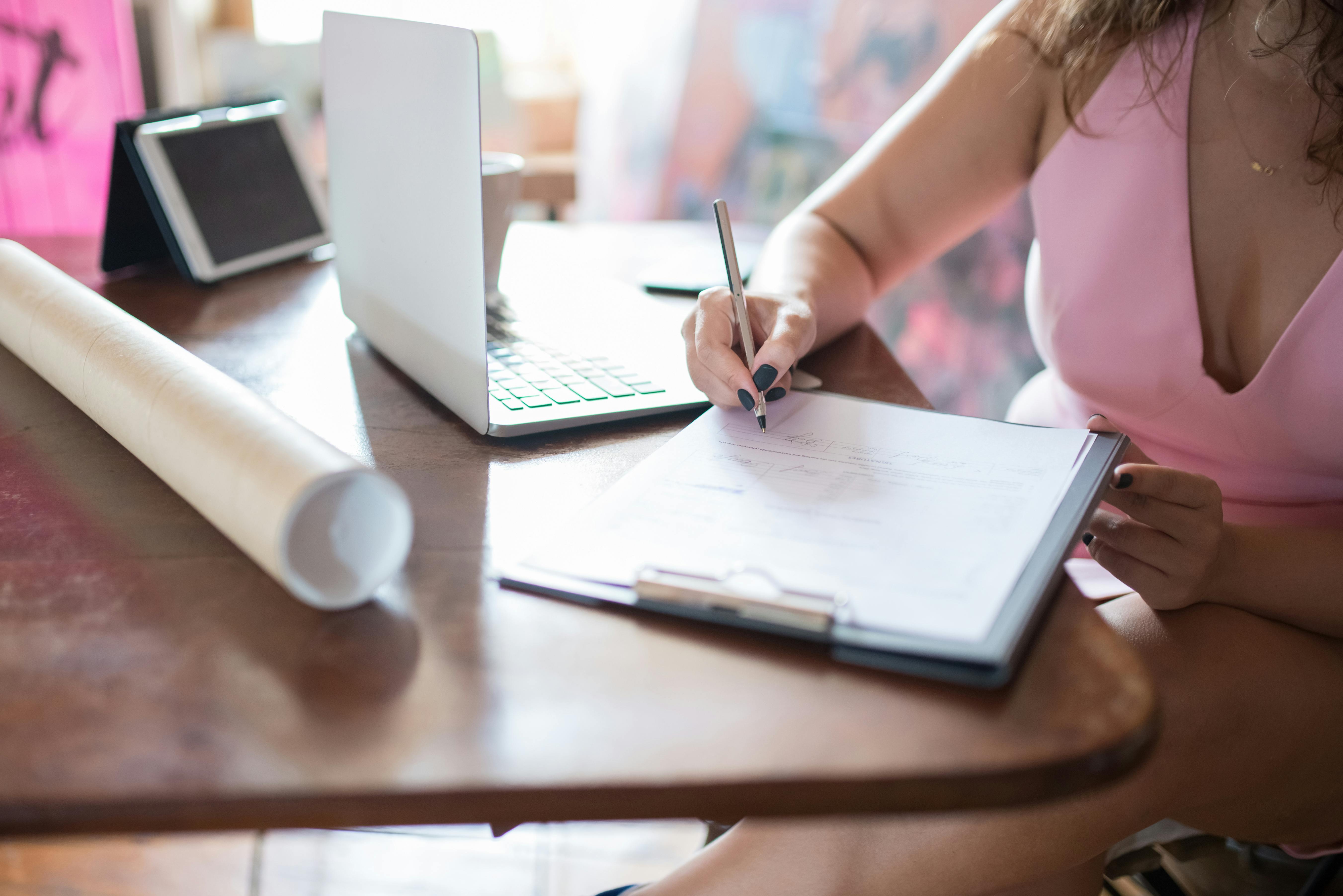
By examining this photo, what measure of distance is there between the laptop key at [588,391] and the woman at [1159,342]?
73 mm

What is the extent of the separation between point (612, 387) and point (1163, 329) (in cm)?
49

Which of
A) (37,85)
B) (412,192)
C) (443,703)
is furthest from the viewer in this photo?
(37,85)

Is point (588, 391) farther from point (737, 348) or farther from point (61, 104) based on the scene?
point (61, 104)

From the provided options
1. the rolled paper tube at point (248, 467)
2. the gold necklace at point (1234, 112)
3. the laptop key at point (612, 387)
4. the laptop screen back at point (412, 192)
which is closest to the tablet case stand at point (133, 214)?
the laptop screen back at point (412, 192)

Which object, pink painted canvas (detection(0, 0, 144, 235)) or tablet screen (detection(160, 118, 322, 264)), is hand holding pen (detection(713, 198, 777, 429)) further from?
pink painted canvas (detection(0, 0, 144, 235))

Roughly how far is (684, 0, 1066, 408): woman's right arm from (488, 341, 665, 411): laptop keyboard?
194mm

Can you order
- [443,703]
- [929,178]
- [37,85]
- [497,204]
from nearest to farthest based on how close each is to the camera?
[443,703] → [497,204] → [929,178] → [37,85]

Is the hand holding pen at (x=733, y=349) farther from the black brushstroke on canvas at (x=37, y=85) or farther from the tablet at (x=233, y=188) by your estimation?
the black brushstroke on canvas at (x=37, y=85)

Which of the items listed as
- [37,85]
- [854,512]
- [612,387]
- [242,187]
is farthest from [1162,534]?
[37,85]

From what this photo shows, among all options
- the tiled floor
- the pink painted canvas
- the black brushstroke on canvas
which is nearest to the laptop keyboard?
the tiled floor

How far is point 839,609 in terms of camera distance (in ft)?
1.36

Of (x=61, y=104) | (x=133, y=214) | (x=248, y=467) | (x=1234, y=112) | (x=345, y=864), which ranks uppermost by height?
(x=1234, y=112)

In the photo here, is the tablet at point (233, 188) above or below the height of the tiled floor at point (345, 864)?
above

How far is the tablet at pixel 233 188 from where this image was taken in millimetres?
864
